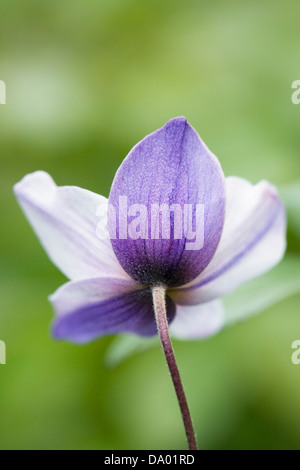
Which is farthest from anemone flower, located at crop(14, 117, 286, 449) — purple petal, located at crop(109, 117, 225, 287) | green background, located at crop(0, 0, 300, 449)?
green background, located at crop(0, 0, 300, 449)

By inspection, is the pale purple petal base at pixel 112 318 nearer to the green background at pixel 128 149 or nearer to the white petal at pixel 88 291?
the white petal at pixel 88 291

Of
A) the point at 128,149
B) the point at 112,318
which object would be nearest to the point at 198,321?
the point at 112,318

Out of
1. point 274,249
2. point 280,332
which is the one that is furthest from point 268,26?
point 274,249

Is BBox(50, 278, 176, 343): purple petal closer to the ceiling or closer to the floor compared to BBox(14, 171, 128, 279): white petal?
closer to the floor

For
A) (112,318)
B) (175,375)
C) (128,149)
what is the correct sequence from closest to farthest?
(175,375) → (112,318) → (128,149)

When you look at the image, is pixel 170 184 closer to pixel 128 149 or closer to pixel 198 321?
pixel 198 321

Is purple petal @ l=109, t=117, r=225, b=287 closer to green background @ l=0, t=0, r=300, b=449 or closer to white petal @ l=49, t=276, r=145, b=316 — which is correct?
white petal @ l=49, t=276, r=145, b=316

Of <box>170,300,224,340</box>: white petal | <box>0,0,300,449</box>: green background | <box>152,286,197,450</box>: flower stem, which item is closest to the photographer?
<box>152,286,197,450</box>: flower stem
